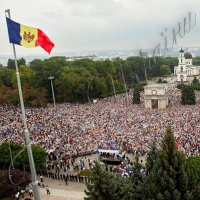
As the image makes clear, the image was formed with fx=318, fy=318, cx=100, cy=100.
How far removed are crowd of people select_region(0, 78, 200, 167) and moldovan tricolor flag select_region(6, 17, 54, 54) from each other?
18.0 m

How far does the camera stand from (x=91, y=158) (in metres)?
29.9

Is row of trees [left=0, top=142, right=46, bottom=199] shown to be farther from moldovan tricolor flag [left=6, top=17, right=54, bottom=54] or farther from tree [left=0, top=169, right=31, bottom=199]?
moldovan tricolor flag [left=6, top=17, right=54, bottom=54]

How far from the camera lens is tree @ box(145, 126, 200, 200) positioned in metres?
13.2

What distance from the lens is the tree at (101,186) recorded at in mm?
14711

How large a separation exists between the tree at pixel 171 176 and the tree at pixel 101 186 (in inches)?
83.0

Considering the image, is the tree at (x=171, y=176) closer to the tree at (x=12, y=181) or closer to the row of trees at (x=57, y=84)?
the tree at (x=12, y=181)

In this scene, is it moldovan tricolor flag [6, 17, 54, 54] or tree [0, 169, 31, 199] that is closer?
moldovan tricolor flag [6, 17, 54, 54]

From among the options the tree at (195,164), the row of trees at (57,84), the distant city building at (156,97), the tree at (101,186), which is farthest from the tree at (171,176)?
the row of trees at (57,84)

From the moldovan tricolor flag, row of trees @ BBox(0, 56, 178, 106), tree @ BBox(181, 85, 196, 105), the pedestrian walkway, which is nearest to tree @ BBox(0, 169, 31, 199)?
the pedestrian walkway

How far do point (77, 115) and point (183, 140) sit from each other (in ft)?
62.4

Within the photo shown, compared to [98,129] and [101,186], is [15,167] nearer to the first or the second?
[101,186]

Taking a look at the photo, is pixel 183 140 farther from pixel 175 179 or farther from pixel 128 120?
pixel 175 179

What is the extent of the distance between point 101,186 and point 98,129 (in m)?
22.3

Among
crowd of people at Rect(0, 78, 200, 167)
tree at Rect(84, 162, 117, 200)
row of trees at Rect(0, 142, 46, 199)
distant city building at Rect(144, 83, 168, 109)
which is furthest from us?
distant city building at Rect(144, 83, 168, 109)
